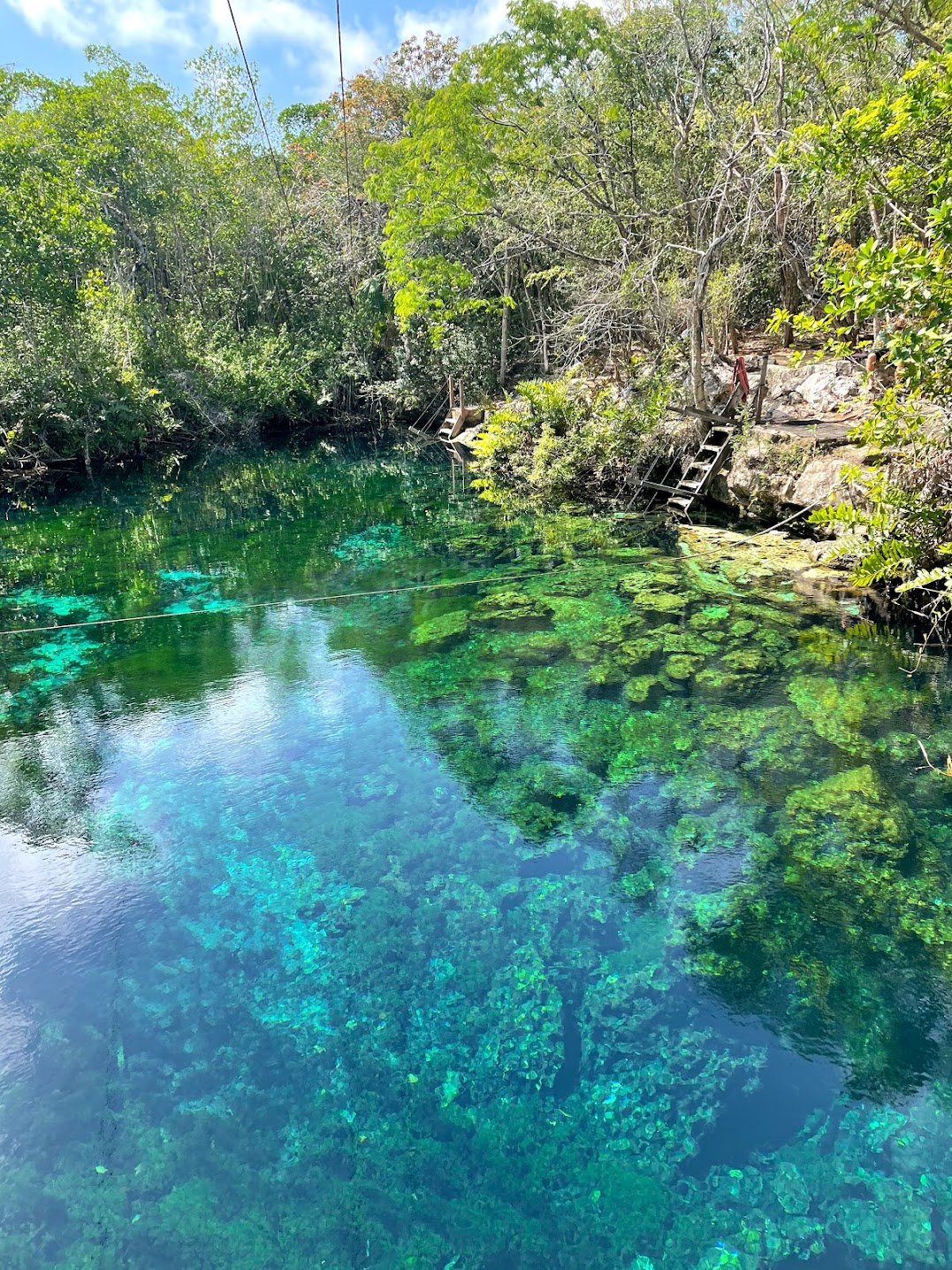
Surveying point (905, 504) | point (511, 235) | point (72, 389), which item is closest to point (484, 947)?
point (905, 504)

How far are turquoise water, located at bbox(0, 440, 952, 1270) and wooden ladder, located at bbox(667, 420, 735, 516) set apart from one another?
11.7 ft

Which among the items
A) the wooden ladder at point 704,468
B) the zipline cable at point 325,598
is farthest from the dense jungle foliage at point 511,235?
the zipline cable at point 325,598

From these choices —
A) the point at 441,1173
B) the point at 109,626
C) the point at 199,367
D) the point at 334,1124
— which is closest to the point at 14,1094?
the point at 334,1124

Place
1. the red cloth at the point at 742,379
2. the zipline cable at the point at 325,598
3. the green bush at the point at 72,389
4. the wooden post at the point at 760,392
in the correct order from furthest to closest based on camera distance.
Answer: the green bush at the point at 72,389, the red cloth at the point at 742,379, the wooden post at the point at 760,392, the zipline cable at the point at 325,598

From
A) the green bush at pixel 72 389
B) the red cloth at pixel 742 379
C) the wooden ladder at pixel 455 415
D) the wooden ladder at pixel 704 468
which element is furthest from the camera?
the wooden ladder at pixel 455 415

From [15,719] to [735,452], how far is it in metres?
10.1

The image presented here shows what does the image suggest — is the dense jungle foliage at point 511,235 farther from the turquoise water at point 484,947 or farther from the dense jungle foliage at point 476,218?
the turquoise water at point 484,947

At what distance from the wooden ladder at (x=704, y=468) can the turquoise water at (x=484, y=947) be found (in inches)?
141

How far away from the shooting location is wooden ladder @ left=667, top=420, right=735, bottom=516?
12.0 meters

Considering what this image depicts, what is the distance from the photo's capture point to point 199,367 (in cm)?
2255

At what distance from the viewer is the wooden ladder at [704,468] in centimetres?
1202

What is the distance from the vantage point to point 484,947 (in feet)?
14.6

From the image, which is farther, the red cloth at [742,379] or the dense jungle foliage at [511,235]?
the red cloth at [742,379]

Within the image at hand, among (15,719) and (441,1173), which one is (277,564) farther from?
(441,1173)
